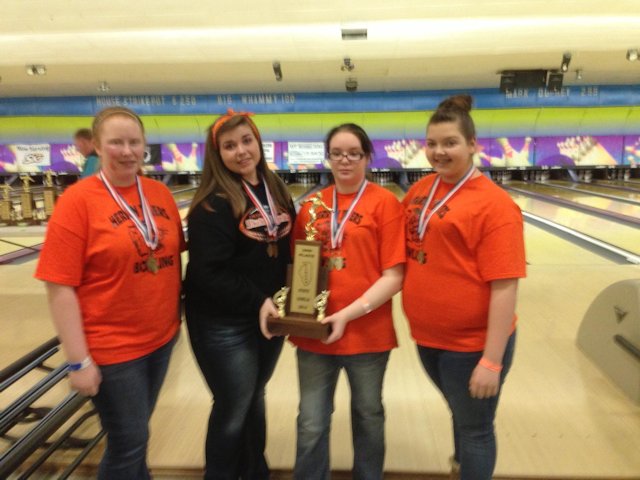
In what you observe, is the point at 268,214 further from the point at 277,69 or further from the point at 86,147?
the point at 277,69

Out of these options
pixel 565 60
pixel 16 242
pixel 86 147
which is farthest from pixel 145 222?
pixel 565 60

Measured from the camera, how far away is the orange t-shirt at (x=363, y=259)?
1209 millimetres

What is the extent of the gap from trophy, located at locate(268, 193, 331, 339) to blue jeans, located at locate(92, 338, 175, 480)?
0.33 metres

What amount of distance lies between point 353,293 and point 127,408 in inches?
24.9

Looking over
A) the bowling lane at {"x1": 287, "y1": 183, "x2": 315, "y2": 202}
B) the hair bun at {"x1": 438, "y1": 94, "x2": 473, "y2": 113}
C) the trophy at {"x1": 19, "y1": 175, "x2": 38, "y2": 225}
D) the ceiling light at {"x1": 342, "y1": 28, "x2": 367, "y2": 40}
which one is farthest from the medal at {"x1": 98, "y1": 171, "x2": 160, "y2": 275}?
the bowling lane at {"x1": 287, "y1": 183, "x2": 315, "y2": 202}

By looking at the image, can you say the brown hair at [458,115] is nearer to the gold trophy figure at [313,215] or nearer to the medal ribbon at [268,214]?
the gold trophy figure at [313,215]

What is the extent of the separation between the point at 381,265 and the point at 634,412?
136 cm

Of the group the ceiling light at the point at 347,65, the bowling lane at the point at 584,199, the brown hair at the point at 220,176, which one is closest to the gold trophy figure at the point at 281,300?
the brown hair at the point at 220,176

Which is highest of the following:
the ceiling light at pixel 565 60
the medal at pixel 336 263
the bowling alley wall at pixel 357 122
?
the ceiling light at pixel 565 60

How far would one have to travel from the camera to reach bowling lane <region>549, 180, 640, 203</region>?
737 cm

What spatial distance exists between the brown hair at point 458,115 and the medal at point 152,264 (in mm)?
760

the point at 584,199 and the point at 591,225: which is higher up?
the point at 584,199

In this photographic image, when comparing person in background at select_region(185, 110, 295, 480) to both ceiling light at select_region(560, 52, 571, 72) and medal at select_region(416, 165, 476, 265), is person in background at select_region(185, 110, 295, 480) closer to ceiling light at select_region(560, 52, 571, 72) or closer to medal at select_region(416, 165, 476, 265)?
medal at select_region(416, 165, 476, 265)

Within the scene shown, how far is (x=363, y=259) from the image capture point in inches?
47.8
